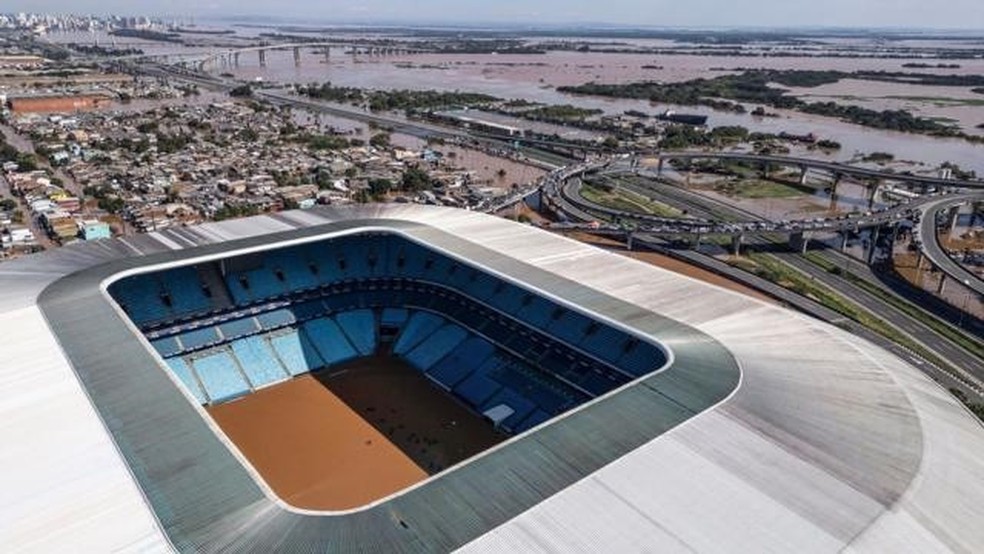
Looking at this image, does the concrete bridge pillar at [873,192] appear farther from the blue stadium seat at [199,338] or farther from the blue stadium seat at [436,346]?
the blue stadium seat at [199,338]

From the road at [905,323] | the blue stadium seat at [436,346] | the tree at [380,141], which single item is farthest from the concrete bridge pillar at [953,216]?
the tree at [380,141]

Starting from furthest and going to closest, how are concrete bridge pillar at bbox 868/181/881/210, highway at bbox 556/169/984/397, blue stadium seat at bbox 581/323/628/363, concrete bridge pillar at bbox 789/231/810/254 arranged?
concrete bridge pillar at bbox 868/181/881/210
concrete bridge pillar at bbox 789/231/810/254
highway at bbox 556/169/984/397
blue stadium seat at bbox 581/323/628/363

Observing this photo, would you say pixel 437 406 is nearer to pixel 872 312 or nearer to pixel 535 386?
pixel 535 386

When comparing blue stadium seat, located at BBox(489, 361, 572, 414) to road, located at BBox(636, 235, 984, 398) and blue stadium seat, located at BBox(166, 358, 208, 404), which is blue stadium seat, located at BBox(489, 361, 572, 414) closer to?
blue stadium seat, located at BBox(166, 358, 208, 404)

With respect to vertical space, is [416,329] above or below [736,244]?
below

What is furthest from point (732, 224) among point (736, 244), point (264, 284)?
point (264, 284)

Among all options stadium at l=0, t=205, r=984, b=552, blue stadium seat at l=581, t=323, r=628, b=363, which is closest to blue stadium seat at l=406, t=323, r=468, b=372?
stadium at l=0, t=205, r=984, b=552

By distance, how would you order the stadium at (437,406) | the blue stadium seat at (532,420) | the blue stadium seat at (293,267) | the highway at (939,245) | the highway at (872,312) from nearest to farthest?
the stadium at (437,406)
the blue stadium seat at (532,420)
the blue stadium seat at (293,267)
the highway at (872,312)
the highway at (939,245)
